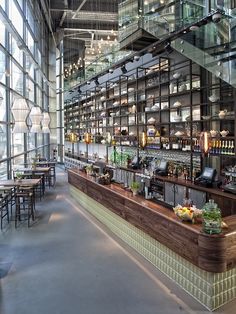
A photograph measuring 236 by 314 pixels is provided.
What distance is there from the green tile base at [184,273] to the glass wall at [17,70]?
369 cm

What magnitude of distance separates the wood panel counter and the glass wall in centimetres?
331

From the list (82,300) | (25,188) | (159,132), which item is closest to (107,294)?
(82,300)

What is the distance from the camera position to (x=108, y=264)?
15.4ft

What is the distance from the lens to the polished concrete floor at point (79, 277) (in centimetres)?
349

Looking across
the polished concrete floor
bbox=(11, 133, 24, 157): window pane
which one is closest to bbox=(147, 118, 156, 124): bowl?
the polished concrete floor

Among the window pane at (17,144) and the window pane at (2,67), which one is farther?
the window pane at (17,144)

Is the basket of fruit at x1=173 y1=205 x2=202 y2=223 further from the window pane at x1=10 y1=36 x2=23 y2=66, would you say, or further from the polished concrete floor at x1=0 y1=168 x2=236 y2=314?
the window pane at x1=10 y1=36 x2=23 y2=66

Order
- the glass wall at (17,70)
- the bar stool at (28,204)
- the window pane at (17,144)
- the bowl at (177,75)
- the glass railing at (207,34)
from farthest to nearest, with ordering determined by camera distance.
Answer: the window pane at (17,144), the glass wall at (17,70), the bowl at (177,75), the bar stool at (28,204), the glass railing at (207,34)

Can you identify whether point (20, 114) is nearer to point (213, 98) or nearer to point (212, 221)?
point (213, 98)

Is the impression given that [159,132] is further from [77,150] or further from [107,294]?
[77,150]

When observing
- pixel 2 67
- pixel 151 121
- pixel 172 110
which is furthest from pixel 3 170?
pixel 172 110

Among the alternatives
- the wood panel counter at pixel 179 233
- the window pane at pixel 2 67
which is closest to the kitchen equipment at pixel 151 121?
the wood panel counter at pixel 179 233

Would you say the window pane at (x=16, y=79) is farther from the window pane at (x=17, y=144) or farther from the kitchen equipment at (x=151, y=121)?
the kitchen equipment at (x=151, y=121)

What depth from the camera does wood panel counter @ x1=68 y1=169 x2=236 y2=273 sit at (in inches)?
134
